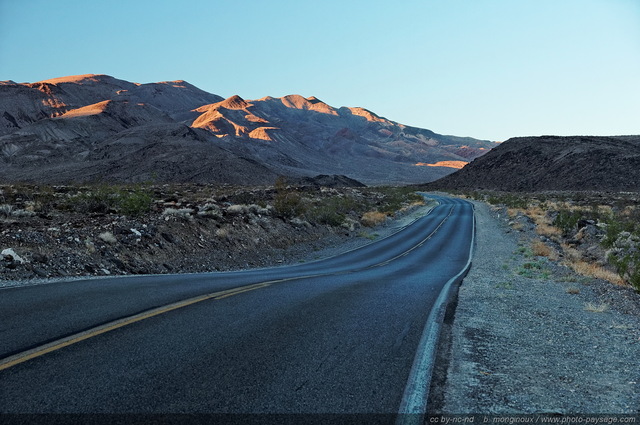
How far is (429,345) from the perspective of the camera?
6.93 m

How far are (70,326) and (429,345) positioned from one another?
5.10 metres

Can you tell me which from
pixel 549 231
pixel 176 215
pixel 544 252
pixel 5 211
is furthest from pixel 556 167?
pixel 5 211

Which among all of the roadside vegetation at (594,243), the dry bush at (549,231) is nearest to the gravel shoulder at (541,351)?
the roadside vegetation at (594,243)

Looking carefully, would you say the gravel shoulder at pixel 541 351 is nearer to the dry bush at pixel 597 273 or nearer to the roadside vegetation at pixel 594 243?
the dry bush at pixel 597 273

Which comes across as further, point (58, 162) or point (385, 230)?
point (58, 162)

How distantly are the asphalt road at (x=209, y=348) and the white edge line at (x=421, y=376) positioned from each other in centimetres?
10

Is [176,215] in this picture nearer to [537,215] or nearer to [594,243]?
[594,243]

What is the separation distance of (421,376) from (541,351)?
8.54ft

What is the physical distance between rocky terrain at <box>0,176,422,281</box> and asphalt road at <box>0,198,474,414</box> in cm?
468

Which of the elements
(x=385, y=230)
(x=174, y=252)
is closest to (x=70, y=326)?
(x=174, y=252)

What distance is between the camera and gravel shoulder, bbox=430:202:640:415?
16.7 feet

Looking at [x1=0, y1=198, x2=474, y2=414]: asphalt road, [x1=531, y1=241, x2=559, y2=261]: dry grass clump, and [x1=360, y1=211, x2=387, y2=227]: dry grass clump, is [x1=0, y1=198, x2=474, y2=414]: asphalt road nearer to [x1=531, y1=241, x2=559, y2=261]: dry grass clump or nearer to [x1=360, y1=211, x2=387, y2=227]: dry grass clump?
[x1=531, y1=241, x2=559, y2=261]: dry grass clump

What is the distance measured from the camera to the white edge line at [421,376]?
14.9 ft

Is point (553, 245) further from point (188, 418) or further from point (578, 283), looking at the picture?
point (188, 418)
